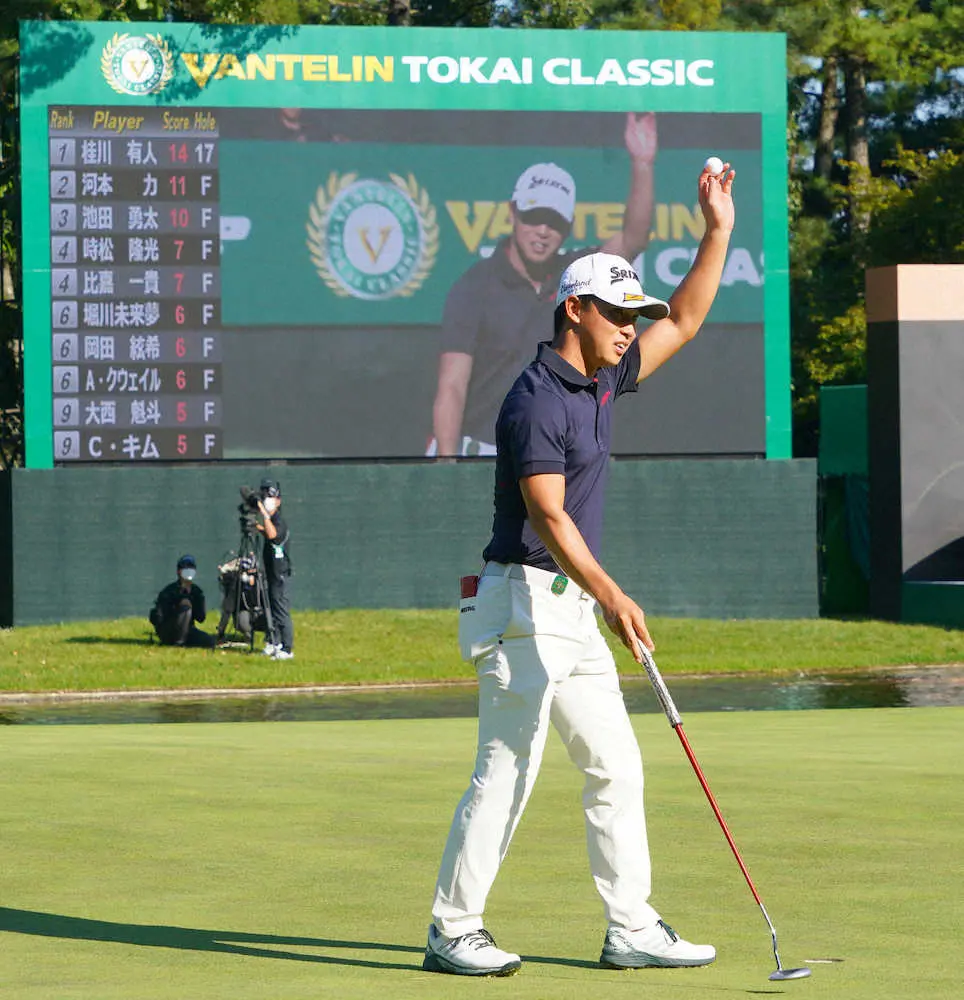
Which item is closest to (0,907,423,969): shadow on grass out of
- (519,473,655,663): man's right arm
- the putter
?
the putter

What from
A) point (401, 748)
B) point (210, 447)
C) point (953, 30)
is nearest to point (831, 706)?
point (401, 748)

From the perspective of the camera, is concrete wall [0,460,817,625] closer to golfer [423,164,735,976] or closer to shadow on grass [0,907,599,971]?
shadow on grass [0,907,599,971]

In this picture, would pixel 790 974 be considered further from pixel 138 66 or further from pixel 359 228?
pixel 138 66

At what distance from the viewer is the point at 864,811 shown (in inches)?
372

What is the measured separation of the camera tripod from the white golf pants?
666 inches

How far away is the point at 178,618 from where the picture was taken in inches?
956

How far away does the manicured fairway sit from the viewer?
19.7 feet

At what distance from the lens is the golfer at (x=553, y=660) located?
6090 mm

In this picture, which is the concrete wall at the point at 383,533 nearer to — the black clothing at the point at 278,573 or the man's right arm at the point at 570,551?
the black clothing at the point at 278,573

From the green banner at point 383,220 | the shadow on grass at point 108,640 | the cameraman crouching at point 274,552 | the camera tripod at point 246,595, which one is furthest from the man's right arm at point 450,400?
the shadow on grass at point 108,640

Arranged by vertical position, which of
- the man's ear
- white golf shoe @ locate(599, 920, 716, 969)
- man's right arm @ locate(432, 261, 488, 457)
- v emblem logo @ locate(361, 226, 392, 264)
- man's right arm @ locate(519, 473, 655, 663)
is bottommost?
white golf shoe @ locate(599, 920, 716, 969)

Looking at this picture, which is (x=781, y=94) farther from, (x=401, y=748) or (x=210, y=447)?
(x=401, y=748)

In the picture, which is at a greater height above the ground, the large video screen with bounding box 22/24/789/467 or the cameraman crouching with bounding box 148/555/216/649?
the large video screen with bounding box 22/24/789/467

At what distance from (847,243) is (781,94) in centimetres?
2356
